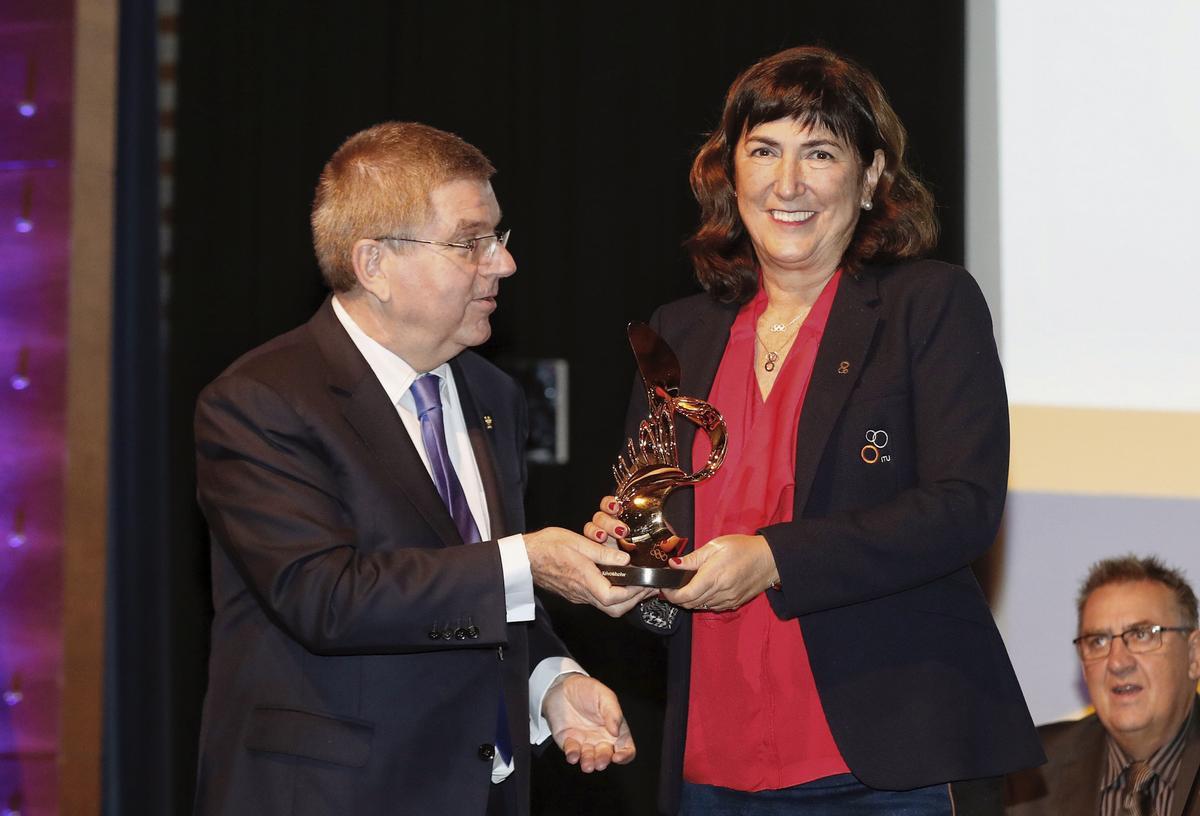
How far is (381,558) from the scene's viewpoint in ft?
7.36

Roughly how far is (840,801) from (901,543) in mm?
410

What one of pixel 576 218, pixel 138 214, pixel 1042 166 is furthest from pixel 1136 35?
pixel 138 214

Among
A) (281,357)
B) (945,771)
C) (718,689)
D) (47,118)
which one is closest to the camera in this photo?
(945,771)

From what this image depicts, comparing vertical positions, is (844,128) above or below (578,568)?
above

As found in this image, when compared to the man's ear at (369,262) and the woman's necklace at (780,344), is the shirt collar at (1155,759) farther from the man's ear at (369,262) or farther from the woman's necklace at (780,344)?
the man's ear at (369,262)

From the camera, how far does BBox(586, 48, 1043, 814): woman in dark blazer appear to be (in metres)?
2.11

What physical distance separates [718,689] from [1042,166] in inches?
102

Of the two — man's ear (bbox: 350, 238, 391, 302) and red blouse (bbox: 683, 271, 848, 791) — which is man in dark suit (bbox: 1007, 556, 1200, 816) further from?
man's ear (bbox: 350, 238, 391, 302)

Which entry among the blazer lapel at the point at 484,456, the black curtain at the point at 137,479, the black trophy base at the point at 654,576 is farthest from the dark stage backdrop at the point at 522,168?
the black trophy base at the point at 654,576

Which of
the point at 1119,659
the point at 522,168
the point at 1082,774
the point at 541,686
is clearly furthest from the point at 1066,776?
the point at 522,168

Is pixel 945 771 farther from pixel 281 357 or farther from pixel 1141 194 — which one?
pixel 1141 194

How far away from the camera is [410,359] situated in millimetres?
2574

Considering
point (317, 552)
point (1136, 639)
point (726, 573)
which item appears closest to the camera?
point (726, 573)

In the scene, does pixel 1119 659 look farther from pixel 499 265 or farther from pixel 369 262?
pixel 369 262
